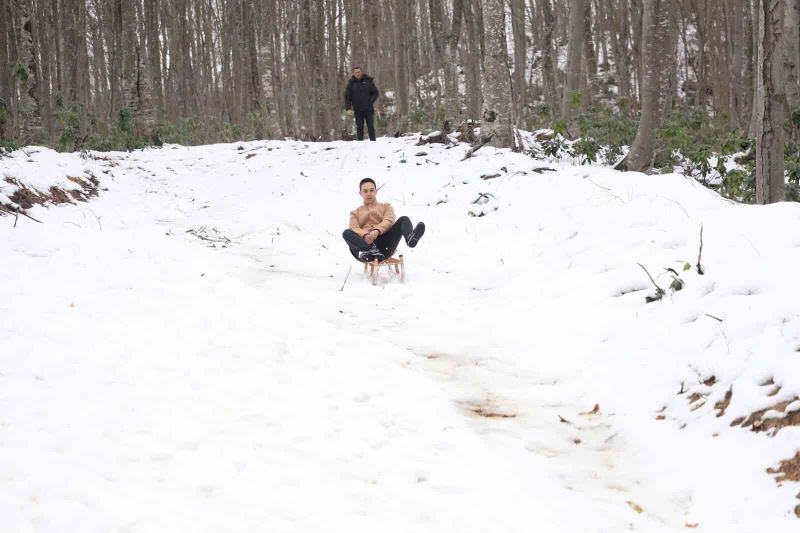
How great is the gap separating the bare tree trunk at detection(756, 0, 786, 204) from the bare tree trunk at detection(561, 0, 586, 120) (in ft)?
22.5

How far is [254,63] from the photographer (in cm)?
2077

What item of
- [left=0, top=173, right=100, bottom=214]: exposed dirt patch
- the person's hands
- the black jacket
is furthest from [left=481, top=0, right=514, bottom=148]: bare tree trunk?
[left=0, top=173, right=100, bottom=214]: exposed dirt patch

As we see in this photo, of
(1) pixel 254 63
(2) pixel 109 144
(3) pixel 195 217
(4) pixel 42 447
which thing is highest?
(1) pixel 254 63

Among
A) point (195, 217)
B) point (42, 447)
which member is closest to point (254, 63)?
point (195, 217)

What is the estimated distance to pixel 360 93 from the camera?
14.5m

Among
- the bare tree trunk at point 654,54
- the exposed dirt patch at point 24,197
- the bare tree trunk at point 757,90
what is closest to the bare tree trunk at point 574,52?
the bare tree trunk at point 654,54

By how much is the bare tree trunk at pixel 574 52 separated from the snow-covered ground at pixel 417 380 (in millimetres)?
6183

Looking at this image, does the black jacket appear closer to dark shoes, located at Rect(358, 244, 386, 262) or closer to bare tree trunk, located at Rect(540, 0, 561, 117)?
bare tree trunk, located at Rect(540, 0, 561, 117)

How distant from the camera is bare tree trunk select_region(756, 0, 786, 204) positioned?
16.4ft

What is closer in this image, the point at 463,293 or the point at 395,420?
the point at 395,420

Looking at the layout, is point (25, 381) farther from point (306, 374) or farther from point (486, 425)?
point (486, 425)

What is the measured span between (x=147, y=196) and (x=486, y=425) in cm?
964

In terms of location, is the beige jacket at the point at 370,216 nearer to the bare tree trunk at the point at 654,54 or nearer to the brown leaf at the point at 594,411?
the brown leaf at the point at 594,411

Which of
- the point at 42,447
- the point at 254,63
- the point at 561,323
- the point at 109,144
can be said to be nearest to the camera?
the point at 42,447
